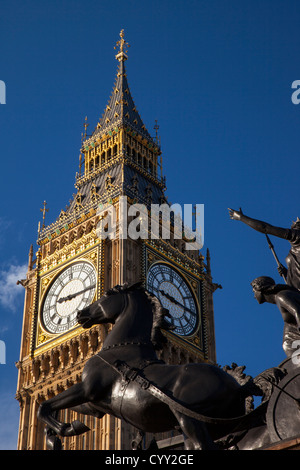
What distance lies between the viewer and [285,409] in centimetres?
1182

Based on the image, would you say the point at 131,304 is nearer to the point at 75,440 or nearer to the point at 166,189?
the point at 75,440

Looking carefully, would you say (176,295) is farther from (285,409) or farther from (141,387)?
(285,409)

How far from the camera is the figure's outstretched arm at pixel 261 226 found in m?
13.8

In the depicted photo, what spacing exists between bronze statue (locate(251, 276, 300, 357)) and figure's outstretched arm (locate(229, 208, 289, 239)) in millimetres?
865

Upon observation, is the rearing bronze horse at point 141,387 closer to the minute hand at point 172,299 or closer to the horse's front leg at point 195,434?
the horse's front leg at point 195,434

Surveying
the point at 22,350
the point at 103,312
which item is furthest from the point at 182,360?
the point at 103,312

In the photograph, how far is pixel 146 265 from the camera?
153 feet

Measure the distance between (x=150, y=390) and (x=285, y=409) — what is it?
177cm

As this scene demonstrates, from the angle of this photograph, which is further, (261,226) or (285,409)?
(261,226)

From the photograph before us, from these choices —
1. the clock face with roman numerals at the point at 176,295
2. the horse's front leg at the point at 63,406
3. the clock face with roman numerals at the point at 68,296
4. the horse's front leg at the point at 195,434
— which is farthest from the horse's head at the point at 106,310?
the clock face with roman numerals at the point at 176,295

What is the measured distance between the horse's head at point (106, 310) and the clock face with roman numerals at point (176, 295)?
3180cm

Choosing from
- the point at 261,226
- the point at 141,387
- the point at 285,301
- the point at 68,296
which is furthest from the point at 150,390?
the point at 68,296

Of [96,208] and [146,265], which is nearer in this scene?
[146,265]

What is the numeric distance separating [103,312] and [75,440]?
100ft
